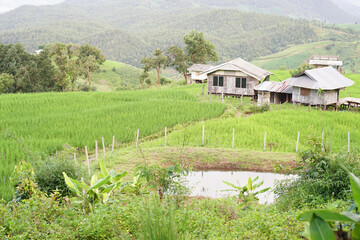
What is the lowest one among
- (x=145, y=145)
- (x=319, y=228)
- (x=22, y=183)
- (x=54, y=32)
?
(x=145, y=145)

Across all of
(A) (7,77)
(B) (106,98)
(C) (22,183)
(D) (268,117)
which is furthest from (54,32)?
(C) (22,183)

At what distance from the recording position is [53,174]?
8.41 meters

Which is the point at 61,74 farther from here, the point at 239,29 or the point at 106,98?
the point at 239,29

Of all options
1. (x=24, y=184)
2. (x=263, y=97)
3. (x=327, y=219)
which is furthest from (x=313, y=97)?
(x=327, y=219)

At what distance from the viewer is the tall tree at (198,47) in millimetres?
51697

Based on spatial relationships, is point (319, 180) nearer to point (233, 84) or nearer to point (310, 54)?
point (233, 84)

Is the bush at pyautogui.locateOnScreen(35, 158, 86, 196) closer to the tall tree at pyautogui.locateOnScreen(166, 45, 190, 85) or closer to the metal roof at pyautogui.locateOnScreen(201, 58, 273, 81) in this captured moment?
the metal roof at pyautogui.locateOnScreen(201, 58, 273, 81)

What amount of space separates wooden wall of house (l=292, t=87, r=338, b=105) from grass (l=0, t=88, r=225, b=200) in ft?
23.0

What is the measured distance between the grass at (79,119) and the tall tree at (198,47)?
2442 centimetres

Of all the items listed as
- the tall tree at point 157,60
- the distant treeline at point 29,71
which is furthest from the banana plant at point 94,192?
the tall tree at point 157,60

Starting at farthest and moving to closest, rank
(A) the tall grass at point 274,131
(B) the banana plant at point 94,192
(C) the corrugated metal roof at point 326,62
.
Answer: (C) the corrugated metal roof at point 326,62 → (A) the tall grass at point 274,131 → (B) the banana plant at point 94,192

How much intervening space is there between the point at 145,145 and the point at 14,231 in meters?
10.4

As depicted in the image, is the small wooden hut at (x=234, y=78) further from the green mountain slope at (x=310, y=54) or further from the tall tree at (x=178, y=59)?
the green mountain slope at (x=310, y=54)

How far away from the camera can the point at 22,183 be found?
7.24m
